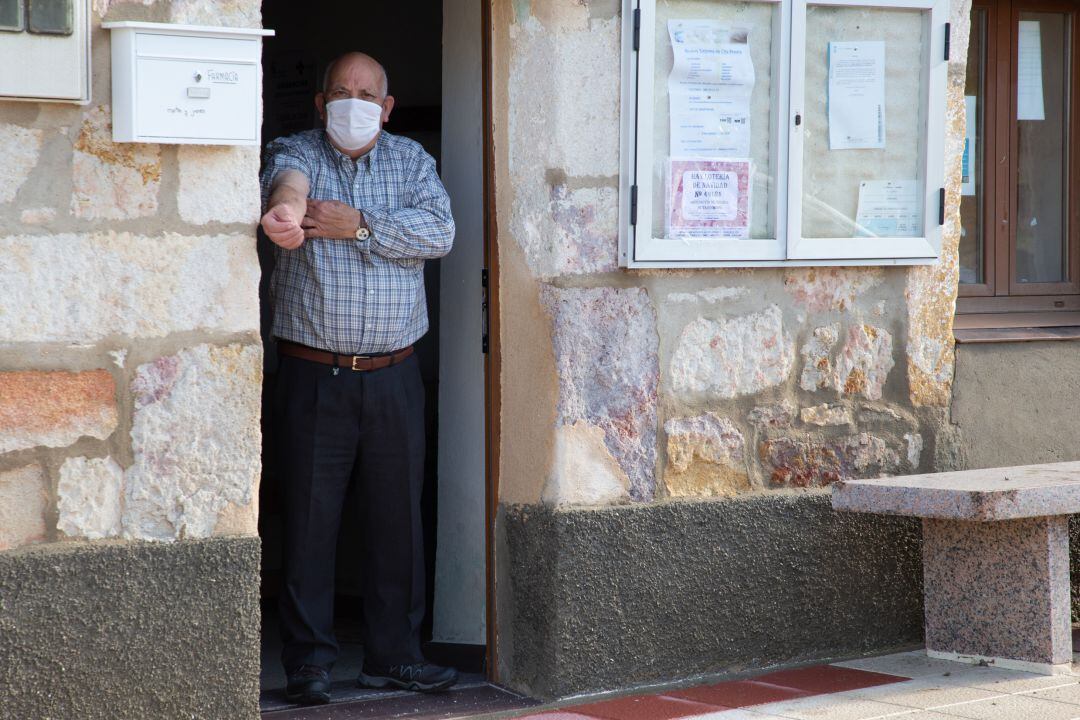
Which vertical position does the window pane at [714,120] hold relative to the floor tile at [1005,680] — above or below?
above

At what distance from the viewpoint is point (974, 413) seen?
514 centimetres

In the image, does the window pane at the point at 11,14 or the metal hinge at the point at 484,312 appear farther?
the metal hinge at the point at 484,312

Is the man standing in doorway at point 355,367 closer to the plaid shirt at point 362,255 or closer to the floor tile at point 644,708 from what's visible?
the plaid shirt at point 362,255

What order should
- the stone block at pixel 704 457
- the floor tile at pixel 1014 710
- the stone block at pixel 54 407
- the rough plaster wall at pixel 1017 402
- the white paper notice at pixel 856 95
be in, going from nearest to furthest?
1. the stone block at pixel 54 407
2. the floor tile at pixel 1014 710
3. the stone block at pixel 704 457
4. the white paper notice at pixel 856 95
5. the rough plaster wall at pixel 1017 402

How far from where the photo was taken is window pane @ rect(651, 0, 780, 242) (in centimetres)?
445

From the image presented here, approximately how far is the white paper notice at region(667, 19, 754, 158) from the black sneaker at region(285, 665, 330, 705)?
6.42 ft

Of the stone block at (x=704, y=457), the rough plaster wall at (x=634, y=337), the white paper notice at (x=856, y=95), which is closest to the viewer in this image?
the rough plaster wall at (x=634, y=337)

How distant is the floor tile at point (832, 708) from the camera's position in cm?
413

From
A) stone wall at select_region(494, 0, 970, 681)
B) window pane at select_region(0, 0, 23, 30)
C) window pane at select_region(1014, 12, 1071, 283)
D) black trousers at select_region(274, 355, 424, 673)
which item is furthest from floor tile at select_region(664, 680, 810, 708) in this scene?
window pane at select_region(0, 0, 23, 30)

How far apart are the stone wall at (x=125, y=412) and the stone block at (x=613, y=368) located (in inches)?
39.8

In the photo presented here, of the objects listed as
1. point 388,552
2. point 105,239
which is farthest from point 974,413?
point 105,239

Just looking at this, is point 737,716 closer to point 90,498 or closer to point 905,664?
point 905,664

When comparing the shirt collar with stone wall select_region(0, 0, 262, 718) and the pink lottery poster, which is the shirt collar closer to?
stone wall select_region(0, 0, 262, 718)

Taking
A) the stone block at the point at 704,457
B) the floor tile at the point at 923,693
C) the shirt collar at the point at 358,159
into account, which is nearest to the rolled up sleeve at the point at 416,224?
the shirt collar at the point at 358,159
